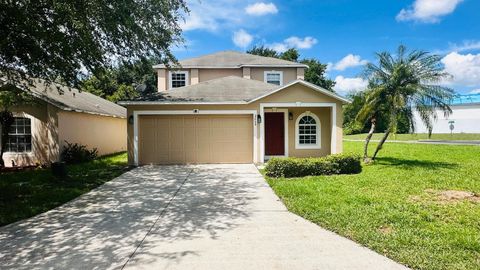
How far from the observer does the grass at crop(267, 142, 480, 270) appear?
174 inches

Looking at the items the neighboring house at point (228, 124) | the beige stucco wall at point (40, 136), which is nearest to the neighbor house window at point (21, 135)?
the beige stucco wall at point (40, 136)

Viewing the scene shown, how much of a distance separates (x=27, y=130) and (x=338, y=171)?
13.8 meters

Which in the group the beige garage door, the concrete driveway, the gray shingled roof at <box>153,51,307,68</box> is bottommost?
the concrete driveway

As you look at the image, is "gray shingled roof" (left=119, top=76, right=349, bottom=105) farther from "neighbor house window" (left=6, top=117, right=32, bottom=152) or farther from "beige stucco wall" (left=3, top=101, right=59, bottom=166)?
"neighbor house window" (left=6, top=117, right=32, bottom=152)

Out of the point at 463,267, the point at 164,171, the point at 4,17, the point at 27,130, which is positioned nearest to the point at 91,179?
the point at 164,171

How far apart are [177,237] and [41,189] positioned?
6141 millimetres

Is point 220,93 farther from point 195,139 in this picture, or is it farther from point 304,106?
point 304,106

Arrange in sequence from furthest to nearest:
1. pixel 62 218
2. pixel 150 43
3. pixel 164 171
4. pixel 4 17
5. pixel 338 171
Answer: pixel 164 171 → pixel 338 171 → pixel 150 43 → pixel 4 17 → pixel 62 218

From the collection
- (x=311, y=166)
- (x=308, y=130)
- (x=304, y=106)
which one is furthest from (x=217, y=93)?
(x=311, y=166)

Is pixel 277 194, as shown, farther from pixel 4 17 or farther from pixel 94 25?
pixel 4 17

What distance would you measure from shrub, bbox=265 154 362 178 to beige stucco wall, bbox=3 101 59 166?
10.00 metres

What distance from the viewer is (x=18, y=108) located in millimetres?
14398

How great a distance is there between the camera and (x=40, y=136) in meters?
14.5

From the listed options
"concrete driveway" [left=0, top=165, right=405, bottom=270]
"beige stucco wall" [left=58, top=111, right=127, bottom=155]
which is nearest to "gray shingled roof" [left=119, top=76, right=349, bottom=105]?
"beige stucco wall" [left=58, top=111, right=127, bottom=155]
